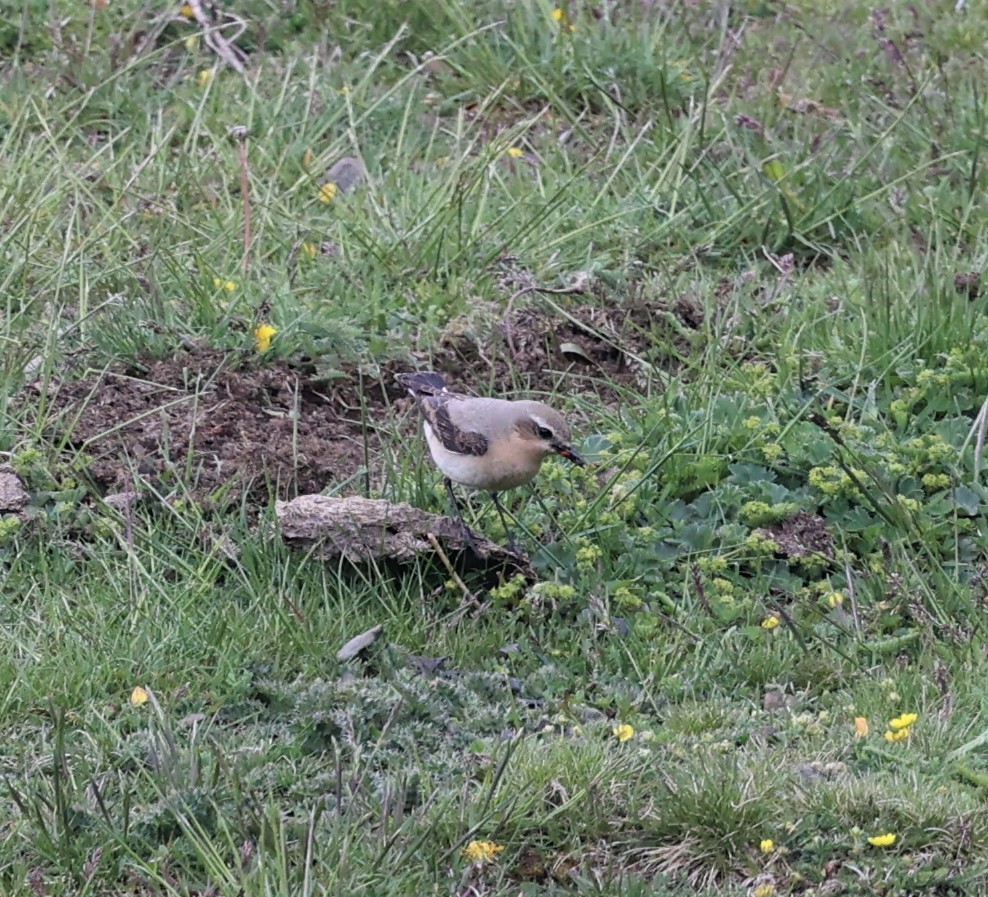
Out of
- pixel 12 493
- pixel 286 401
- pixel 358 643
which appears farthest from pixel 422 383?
pixel 12 493

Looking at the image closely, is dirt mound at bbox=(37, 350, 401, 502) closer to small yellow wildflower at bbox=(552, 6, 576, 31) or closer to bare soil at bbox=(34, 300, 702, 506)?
bare soil at bbox=(34, 300, 702, 506)

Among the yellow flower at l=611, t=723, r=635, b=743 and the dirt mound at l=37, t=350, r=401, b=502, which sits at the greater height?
the yellow flower at l=611, t=723, r=635, b=743

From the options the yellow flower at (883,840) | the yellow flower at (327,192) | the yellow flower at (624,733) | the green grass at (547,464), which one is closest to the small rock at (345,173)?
the green grass at (547,464)

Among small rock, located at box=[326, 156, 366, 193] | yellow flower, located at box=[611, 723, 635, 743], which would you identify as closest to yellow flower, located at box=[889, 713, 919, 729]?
yellow flower, located at box=[611, 723, 635, 743]

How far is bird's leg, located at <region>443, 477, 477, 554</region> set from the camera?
16.3ft

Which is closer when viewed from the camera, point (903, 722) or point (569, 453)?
point (903, 722)

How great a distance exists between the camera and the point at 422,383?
5.62 metres

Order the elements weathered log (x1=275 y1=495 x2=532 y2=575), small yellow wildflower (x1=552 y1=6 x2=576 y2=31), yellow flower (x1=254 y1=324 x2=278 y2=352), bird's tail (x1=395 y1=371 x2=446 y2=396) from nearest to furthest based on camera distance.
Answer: weathered log (x1=275 y1=495 x2=532 y2=575) → bird's tail (x1=395 y1=371 x2=446 y2=396) → yellow flower (x1=254 y1=324 x2=278 y2=352) → small yellow wildflower (x1=552 y1=6 x2=576 y2=31)

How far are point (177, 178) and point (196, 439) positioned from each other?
1867 mm

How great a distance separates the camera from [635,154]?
7395mm

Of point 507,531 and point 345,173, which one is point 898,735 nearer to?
point 507,531

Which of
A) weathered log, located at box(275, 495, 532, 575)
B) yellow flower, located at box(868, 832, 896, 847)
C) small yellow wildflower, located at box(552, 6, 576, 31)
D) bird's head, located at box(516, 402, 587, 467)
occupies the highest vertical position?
small yellow wildflower, located at box(552, 6, 576, 31)

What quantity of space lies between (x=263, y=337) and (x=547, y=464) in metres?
1.30

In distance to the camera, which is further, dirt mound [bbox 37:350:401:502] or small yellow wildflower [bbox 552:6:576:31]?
small yellow wildflower [bbox 552:6:576:31]
